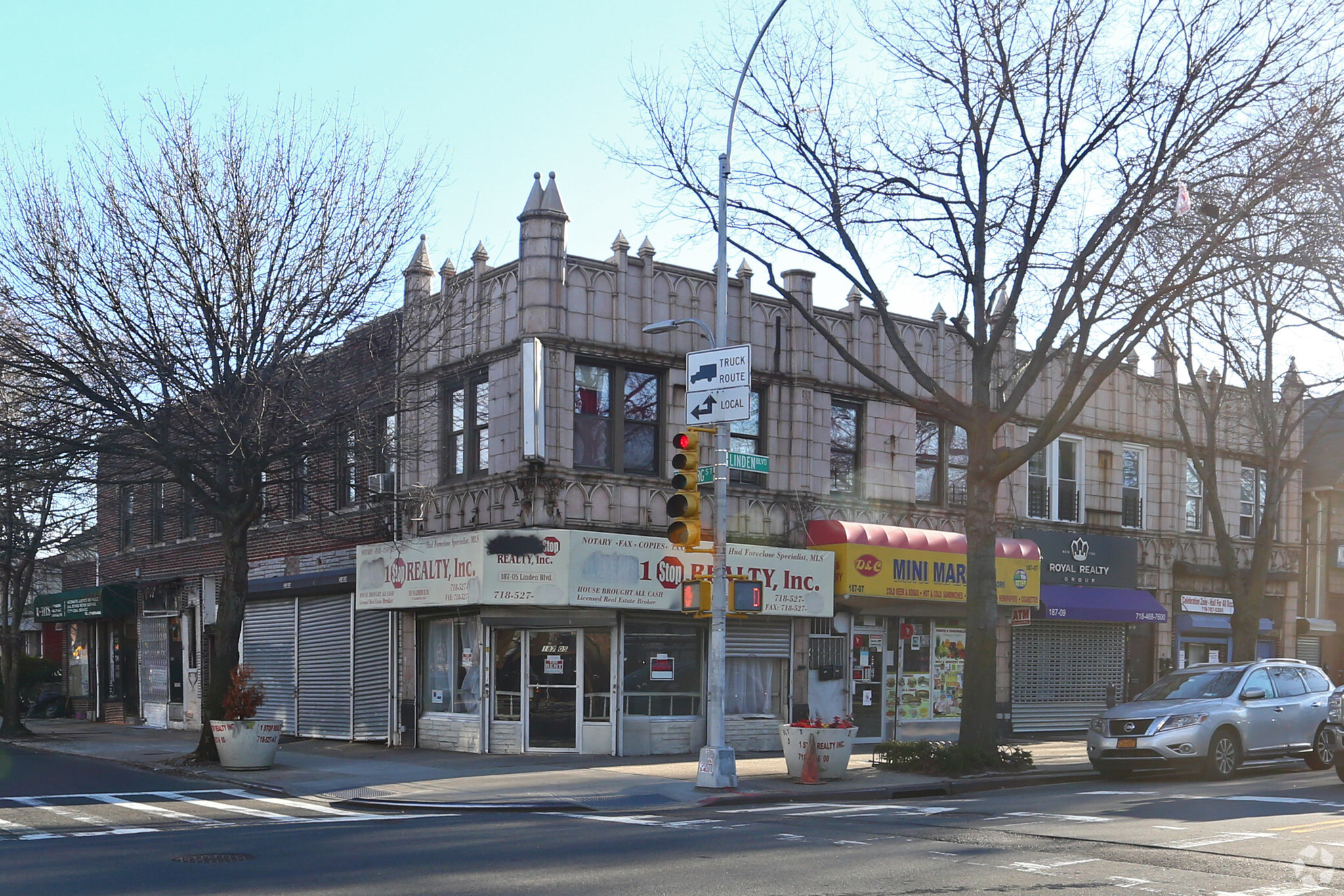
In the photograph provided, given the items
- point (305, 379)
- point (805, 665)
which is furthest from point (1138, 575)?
point (305, 379)

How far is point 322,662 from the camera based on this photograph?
26.4 meters

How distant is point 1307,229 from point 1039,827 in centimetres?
1127

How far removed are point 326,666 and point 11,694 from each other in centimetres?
849

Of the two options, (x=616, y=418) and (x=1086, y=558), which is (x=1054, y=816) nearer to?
(x=616, y=418)

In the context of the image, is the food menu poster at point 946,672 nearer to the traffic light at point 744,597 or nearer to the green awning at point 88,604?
the traffic light at point 744,597

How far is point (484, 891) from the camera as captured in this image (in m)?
9.34

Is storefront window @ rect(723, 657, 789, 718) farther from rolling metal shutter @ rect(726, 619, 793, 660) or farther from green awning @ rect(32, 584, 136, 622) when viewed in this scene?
green awning @ rect(32, 584, 136, 622)

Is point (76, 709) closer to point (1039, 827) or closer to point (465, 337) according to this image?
point (465, 337)

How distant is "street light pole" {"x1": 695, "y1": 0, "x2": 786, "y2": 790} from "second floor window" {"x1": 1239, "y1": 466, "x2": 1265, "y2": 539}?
20392mm

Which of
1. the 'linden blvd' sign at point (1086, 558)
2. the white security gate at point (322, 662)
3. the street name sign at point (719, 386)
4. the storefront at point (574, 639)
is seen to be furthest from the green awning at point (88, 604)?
the 'linden blvd' sign at point (1086, 558)

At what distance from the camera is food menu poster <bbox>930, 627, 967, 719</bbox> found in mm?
26188

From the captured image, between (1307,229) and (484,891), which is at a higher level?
(1307,229)

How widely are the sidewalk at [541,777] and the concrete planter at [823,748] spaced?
0.24m

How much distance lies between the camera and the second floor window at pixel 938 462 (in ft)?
86.9
